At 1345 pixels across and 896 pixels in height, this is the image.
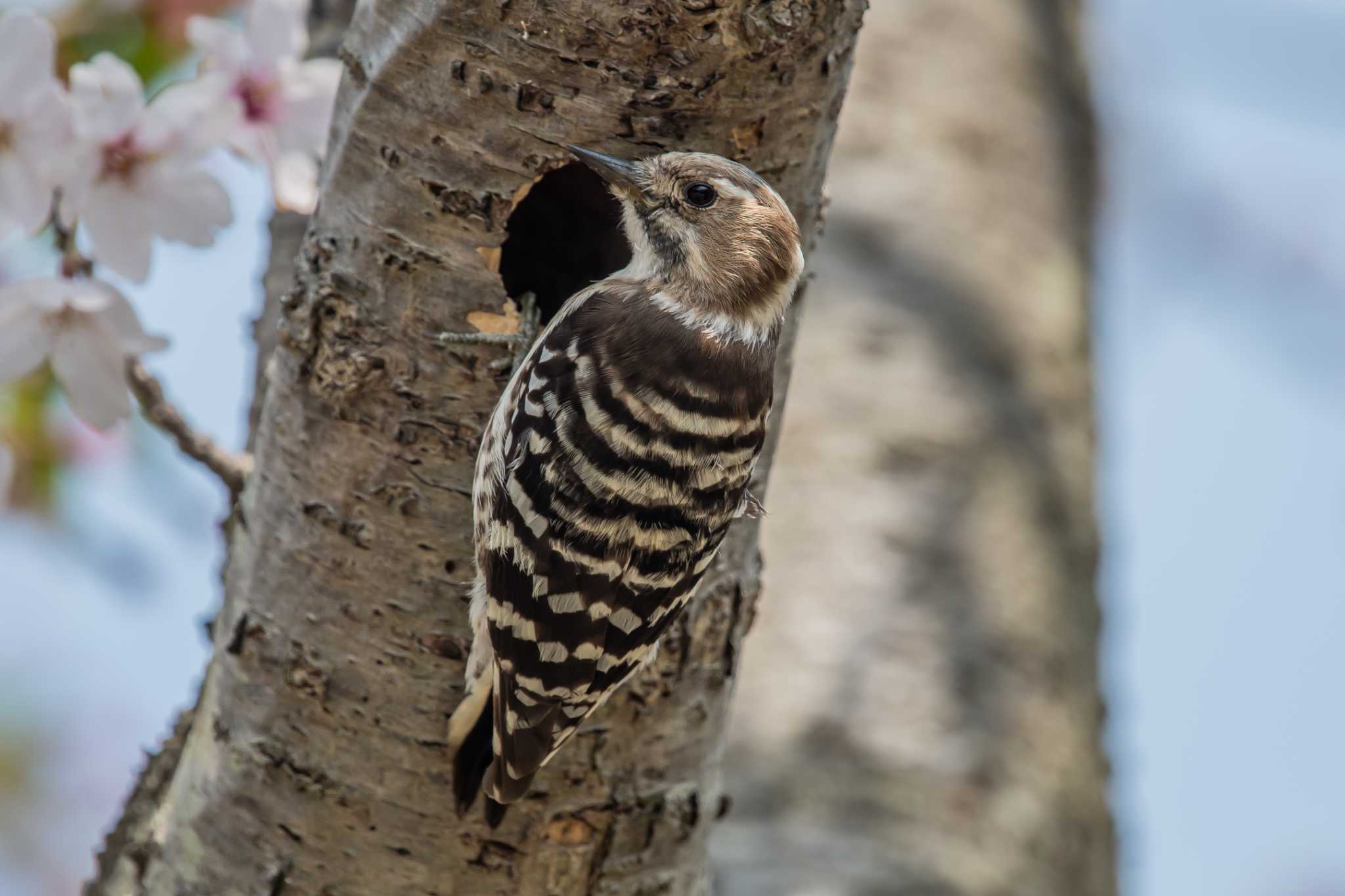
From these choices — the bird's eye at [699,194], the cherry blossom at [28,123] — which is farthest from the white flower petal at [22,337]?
the bird's eye at [699,194]

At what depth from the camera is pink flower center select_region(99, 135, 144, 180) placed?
85.3 inches

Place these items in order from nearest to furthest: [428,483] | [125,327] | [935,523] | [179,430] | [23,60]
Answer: [428,483]
[23,60]
[125,327]
[179,430]
[935,523]

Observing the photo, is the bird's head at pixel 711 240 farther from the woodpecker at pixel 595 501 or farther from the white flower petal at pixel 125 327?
the white flower petal at pixel 125 327

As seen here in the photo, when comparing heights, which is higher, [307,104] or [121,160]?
[307,104]

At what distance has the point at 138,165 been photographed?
2.18 metres

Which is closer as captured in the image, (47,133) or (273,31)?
(47,133)

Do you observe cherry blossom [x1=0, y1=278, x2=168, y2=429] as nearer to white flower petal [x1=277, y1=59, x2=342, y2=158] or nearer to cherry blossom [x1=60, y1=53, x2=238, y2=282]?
cherry blossom [x1=60, y1=53, x2=238, y2=282]

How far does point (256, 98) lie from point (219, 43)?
0.10 metres

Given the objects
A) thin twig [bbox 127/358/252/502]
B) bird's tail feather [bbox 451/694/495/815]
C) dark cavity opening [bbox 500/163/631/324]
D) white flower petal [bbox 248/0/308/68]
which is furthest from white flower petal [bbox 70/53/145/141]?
bird's tail feather [bbox 451/694/495/815]

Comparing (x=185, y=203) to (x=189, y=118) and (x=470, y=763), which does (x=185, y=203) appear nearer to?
(x=189, y=118)

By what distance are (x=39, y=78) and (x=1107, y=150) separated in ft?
16.3

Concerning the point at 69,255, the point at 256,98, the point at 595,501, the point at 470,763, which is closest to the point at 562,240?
the point at 256,98

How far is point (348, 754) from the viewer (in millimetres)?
1993

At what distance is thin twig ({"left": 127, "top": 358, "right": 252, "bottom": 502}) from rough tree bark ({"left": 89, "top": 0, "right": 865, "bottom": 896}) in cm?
15
